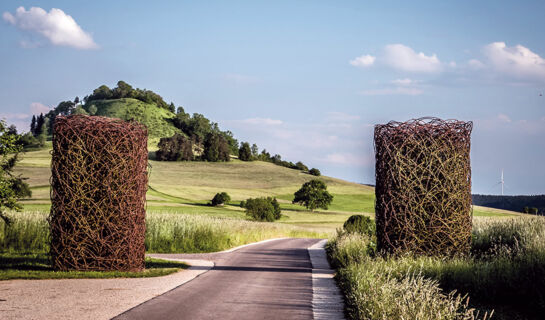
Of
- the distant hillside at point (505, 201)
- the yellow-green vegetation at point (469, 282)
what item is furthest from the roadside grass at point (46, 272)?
the distant hillside at point (505, 201)

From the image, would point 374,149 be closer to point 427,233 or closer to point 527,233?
point 427,233

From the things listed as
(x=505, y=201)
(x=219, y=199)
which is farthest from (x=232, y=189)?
(x=505, y=201)

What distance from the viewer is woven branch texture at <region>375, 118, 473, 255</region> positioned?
49.2 feet

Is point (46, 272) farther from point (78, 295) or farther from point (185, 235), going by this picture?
point (185, 235)

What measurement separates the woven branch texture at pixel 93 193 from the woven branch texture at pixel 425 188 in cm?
718

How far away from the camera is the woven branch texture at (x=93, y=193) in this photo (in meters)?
15.0

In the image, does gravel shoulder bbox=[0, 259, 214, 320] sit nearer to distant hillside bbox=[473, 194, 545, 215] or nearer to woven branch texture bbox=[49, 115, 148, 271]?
woven branch texture bbox=[49, 115, 148, 271]

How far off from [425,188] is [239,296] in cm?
636

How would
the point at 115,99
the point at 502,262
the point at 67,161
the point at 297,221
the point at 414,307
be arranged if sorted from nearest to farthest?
the point at 414,307
the point at 502,262
the point at 67,161
the point at 297,221
the point at 115,99

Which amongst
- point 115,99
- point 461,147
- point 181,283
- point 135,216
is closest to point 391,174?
point 461,147

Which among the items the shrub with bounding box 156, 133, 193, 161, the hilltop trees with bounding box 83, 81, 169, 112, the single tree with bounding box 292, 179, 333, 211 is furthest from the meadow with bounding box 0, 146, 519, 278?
the hilltop trees with bounding box 83, 81, 169, 112

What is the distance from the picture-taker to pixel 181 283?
13.4 metres

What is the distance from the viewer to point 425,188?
49.4 ft

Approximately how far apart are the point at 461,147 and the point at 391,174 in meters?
2.14
